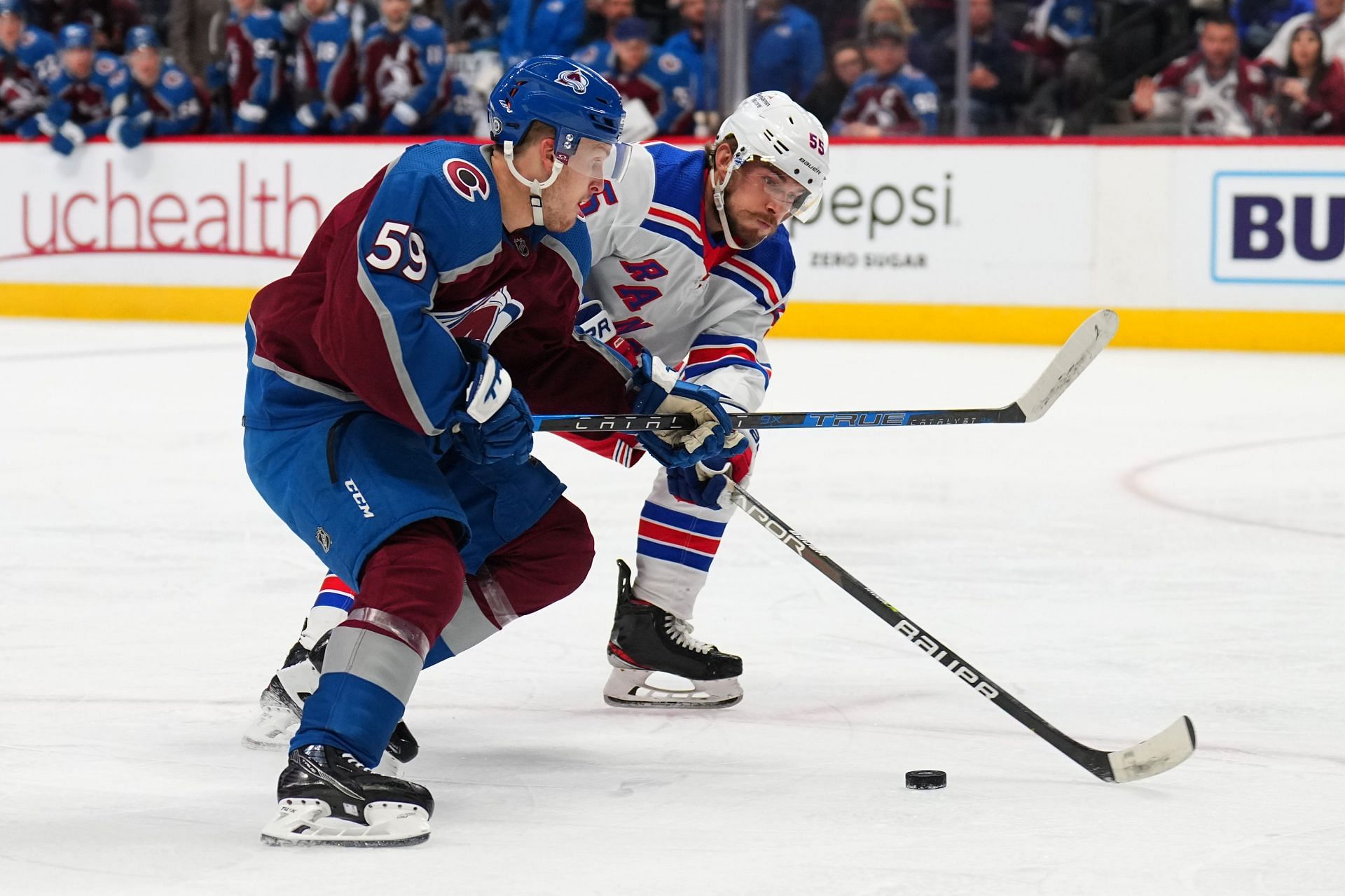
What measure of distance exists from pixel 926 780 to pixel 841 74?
6.56 m

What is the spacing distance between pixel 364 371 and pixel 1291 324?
6.44 metres

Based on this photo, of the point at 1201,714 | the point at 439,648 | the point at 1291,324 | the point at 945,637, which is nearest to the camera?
the point at 439,648

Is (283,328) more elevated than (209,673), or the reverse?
(283,328)

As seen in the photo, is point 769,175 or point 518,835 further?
point 769,175

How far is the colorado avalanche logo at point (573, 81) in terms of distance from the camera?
2244 millimetres

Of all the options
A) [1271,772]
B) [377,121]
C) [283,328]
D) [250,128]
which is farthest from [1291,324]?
[283,328]

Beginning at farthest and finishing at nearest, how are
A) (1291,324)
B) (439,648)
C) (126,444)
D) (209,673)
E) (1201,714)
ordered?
(1291,324) → (126,444) → (209,673) → (1201,714) → (439,648)

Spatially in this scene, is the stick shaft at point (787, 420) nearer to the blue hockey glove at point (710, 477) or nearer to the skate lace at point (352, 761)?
the blue hockey glove at point (710, 477)

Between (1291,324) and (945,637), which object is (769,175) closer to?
(945,637)

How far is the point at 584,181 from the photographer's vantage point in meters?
2.29

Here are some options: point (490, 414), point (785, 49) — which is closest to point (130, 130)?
point (785, 49)

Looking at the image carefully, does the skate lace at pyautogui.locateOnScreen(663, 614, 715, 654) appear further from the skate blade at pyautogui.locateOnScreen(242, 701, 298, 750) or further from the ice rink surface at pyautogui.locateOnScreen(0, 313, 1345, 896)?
the skate blade at pyautogui.locateOnScreen(242, 701, 298, 750)

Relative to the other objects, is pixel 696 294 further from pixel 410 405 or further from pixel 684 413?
pixel 410 405

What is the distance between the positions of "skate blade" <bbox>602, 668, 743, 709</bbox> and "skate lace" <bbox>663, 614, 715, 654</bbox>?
5 cm
